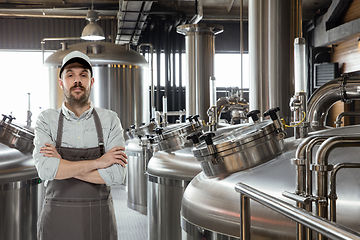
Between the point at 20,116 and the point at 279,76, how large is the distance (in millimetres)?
8109

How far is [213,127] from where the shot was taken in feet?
11.1

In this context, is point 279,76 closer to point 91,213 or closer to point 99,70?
point 91,213

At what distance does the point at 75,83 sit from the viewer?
1.86 m

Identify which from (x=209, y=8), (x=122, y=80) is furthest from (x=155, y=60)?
(x=122, y=80)

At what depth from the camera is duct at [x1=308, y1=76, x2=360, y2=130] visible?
2.71 meters

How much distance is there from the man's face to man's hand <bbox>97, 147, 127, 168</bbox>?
28cm

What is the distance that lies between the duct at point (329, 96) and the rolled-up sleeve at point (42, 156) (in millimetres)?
1724

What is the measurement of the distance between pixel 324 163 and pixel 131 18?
658 cm

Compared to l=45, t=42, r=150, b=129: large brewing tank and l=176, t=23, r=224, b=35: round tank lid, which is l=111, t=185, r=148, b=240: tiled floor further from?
l=176, t=23, r=224, b=35: round tank lid

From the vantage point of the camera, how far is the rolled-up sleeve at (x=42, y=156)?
1760 mm

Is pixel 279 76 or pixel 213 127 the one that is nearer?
pixel 279 76

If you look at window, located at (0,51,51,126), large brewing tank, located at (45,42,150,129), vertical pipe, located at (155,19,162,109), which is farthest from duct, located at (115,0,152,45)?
window, located at (0,51,51,126)

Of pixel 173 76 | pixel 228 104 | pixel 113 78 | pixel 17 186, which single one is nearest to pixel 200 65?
pixel 228 104

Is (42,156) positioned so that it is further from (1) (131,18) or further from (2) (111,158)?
(1) (131,18)
